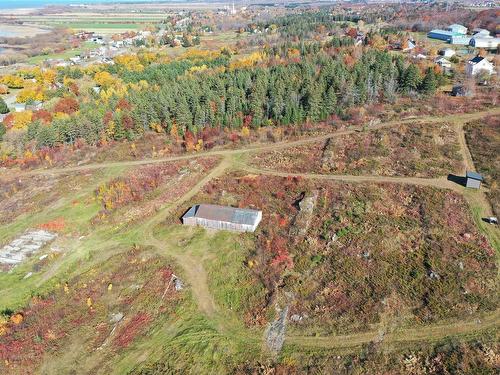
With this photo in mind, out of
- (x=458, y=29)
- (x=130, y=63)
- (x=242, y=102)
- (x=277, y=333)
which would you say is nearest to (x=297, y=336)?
(x=277, y=333)

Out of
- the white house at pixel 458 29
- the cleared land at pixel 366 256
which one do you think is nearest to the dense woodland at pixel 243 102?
the cleared land at pixel 366 256

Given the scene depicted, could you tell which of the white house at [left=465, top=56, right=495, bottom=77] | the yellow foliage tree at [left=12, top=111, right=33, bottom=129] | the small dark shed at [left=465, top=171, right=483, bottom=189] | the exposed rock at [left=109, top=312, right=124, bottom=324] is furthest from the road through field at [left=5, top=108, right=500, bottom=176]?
the exposed rock at [left=109, top=312, right=124, bottom=324]

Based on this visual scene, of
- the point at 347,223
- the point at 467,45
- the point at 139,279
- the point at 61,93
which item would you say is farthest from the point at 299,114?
the point at 467,45

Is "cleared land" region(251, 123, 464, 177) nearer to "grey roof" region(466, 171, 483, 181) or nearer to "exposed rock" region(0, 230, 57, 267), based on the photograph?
"grey roof" region(466, 171, 483, 181)

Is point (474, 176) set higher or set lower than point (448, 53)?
lower

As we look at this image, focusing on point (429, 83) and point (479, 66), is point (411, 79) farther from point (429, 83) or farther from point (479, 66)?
point (479, 66)

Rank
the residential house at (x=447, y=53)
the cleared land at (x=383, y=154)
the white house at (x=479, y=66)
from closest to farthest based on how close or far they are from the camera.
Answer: the cleared land at (x=383, y=154), the white house at (x=479, y=66), the residential house at (x=447, y=53)

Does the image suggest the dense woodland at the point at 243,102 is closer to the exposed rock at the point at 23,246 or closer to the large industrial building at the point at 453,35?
the exposed rock at the point at 23,246
